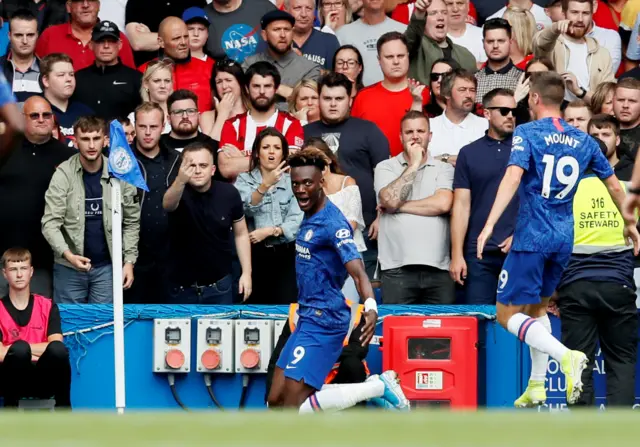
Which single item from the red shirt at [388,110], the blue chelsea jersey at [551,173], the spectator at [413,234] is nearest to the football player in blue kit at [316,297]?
the blue chelsea jersey at [551,173]

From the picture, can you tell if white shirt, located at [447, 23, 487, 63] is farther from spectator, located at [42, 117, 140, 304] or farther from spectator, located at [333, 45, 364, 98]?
spectator, located at [42, 117, 140, 304]

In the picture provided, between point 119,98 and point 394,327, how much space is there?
12.8 feet

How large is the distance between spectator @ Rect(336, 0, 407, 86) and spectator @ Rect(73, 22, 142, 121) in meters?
2.35

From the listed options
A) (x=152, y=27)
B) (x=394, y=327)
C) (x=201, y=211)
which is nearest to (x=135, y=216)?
(x=201, y=211)

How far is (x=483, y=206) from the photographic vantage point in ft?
38.7

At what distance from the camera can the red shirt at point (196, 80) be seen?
1364 cm

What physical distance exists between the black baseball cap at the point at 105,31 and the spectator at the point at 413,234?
318 cm

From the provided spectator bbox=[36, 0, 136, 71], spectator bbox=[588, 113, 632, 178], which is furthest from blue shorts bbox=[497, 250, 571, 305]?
spectator bbox=[36, 0, 136, 71]

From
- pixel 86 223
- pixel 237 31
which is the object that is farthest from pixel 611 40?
pixel 86 223

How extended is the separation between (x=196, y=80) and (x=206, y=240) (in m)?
2.49

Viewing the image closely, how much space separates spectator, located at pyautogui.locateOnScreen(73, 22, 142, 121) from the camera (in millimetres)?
13188

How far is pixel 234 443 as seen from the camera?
12.6 ft

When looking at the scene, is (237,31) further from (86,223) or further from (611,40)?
(611,40)

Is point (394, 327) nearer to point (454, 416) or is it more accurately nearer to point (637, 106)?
point (637, 106)
